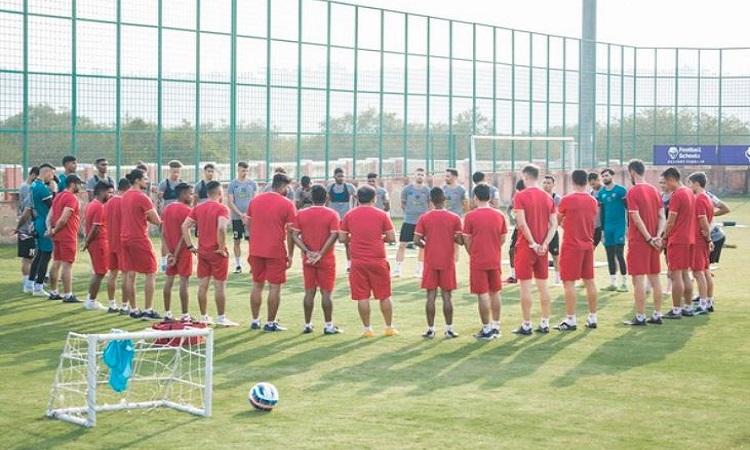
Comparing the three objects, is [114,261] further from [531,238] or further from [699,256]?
[699,256]

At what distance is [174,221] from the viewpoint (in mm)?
17172

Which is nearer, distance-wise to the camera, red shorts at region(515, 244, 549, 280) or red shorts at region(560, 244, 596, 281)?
red shorts at region(515, 244, 549, 280)

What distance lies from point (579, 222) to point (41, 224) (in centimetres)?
841

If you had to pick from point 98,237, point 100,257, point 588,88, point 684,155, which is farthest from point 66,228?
point 684,155

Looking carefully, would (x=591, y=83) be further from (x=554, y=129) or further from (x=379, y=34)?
(x=379, y=34)

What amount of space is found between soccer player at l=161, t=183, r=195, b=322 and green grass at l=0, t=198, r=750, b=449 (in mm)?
674

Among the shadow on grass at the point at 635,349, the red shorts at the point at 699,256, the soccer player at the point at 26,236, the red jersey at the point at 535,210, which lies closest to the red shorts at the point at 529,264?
the red jersey at the point at 535,210

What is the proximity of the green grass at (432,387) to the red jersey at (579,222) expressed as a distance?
3.70 ft

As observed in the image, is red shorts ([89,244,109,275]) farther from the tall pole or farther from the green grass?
the tall pole

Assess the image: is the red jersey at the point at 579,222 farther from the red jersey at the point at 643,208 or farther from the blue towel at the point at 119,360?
the blue towel at the point at 119,360

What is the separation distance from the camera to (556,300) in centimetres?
1973

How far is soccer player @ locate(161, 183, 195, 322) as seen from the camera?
17000mm

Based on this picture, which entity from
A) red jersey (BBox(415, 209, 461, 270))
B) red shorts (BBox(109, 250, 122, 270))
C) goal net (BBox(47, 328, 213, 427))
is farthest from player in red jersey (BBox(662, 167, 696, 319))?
red shorts (BBox(109, 250, 122, 270))

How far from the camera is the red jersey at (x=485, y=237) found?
15.5 m
